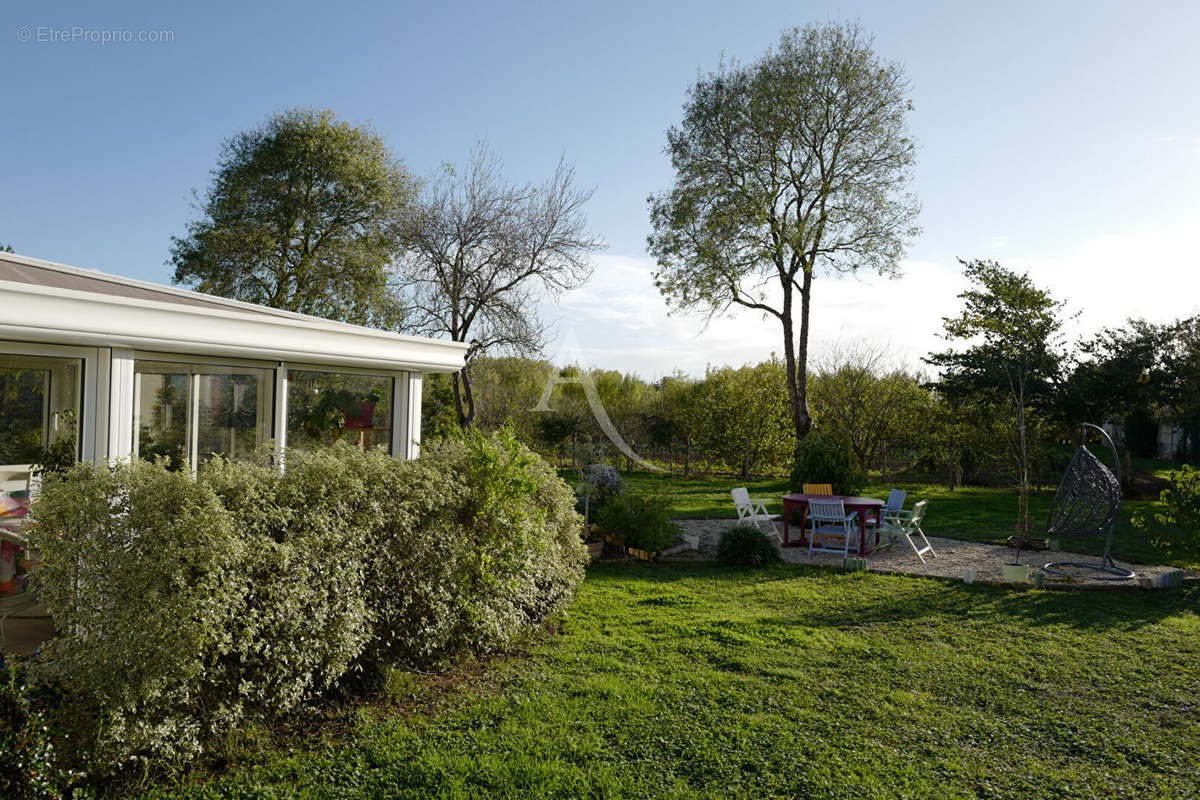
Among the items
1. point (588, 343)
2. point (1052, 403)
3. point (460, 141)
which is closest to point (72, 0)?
point (460, 141)

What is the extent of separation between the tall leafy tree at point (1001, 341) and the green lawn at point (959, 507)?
1.93 m

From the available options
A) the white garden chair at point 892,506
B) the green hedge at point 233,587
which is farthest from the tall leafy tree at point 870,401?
the green hedge at point 233,587

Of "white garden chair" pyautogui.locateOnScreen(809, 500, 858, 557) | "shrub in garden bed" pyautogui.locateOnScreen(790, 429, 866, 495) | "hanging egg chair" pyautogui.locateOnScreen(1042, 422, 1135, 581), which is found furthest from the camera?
"shrub in garden bed" pyautogui.locateOnScreen(790, 429, 866, 495)

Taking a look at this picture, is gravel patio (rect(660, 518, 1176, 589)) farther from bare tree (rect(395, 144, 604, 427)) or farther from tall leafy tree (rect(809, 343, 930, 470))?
tall leafy tree (rect(809, 343, 930, 470))

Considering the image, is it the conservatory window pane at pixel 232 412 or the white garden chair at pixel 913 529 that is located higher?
the conservatory window pane at pixel 232 412

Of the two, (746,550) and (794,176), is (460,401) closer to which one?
(746,550)

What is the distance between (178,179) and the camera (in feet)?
72.0

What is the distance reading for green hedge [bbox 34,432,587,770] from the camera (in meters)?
3.54

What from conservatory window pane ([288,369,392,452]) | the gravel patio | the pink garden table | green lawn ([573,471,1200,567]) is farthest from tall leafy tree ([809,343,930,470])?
conservatory window pane ([288,369,392,452])

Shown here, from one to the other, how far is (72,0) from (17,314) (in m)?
13.7

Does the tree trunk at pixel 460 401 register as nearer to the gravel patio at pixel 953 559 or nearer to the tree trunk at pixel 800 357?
the gravel patio at pixel 953 559

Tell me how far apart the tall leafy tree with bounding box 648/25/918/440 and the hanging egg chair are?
25.1 ft

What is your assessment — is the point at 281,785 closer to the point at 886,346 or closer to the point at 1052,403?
the point at 1052,403

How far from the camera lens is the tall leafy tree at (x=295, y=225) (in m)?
21.8
